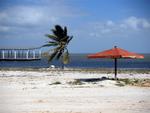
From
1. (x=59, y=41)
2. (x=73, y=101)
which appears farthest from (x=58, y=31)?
(x=73, y=101)

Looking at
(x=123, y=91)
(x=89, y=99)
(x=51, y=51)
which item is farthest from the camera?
(x=51, y=51)

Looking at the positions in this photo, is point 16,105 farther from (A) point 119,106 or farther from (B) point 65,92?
(B) point 65,92

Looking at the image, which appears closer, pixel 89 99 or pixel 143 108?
pixel 143 108

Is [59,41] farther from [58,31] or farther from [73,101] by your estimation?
[73,101]

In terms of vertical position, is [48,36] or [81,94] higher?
[48,36]

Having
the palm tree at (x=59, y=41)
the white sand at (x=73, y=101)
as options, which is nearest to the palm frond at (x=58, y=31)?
the palm tree at (x=59, y=41)

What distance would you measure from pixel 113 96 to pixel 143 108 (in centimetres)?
355

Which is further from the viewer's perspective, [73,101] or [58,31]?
[58,31]

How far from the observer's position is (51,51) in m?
44.4

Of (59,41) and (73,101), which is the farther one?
(59,41)

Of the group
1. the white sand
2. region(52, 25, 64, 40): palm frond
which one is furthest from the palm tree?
the white sand

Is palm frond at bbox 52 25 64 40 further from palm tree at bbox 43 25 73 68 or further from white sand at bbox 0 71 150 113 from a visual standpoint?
white sand at bbox 0 71 150 113

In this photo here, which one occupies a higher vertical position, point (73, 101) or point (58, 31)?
point (58, 31)

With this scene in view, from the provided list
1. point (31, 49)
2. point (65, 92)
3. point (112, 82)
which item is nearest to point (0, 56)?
point (31, 49)
